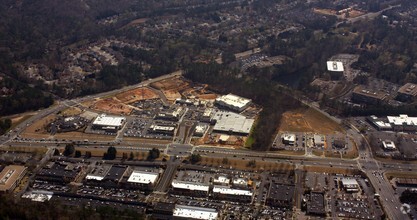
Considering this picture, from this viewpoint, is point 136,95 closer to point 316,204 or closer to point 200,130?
point 200,130

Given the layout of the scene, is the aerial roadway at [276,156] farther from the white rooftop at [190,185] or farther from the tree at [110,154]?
the tree at [110,154]

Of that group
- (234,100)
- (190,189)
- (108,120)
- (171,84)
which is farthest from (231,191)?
(171,84)

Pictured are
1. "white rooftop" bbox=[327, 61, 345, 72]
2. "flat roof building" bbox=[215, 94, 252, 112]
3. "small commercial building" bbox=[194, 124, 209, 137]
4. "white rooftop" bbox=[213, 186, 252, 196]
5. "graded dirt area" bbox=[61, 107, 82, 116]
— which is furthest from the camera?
"white rooftop" bbox=[327, 61, 345, 72]

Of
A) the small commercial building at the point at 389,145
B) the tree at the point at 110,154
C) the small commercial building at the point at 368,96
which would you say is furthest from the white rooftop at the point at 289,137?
the tree at the point at 110,154

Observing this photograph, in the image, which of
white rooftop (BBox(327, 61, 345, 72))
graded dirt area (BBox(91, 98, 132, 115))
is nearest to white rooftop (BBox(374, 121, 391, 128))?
white rooftop (BBox(327, 61, 345, 72))

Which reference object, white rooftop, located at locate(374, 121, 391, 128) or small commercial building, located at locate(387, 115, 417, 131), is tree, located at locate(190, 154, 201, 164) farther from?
small commercial building, located at locate(387, 115, 417, 131)

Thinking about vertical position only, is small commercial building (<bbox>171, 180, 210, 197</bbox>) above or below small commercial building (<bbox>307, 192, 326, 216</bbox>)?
above

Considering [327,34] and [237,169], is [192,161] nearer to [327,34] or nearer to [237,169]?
[237,169]
